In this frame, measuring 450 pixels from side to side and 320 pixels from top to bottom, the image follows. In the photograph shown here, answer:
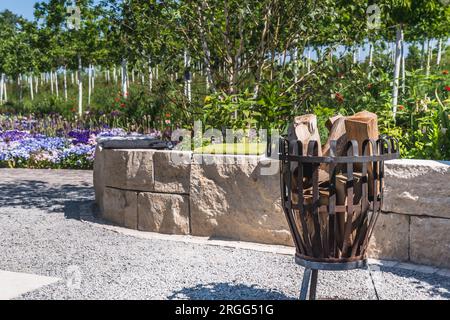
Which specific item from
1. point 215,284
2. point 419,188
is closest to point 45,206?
point 215,284

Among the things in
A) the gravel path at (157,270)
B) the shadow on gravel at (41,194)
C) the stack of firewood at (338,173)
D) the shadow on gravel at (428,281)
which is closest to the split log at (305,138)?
the stack of firewood at (338,173)

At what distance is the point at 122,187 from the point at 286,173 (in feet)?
9.64

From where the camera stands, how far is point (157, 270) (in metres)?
4.15

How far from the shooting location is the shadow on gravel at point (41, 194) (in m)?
6.80

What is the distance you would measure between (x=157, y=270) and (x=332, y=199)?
1.83m

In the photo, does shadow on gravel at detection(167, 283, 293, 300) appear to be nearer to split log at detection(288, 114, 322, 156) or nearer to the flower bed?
split log at detection(288, 114, 322, 156)

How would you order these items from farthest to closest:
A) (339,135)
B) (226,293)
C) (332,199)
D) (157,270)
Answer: (157,270)
(226,293)
(339,135)
(332,199)

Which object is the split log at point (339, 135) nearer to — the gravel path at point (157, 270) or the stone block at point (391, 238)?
the gravel path at point (157, 270)

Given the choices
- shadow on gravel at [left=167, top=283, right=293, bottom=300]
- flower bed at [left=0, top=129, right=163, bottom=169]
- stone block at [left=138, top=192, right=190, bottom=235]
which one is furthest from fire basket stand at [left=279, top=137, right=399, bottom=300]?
flower bed at [left=0, top=129, right=163, bottom=169]

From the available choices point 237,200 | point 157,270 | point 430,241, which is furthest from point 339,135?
point 237,200

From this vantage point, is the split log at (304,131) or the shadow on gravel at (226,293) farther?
the shadow on gravel at (226,293)

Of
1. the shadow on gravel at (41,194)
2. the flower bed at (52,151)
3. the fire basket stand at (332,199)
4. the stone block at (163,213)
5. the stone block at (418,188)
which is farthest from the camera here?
the flower bed at (52,151)

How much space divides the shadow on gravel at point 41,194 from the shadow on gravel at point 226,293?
3.22 m

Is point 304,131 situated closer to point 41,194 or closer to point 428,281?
point 428,281
